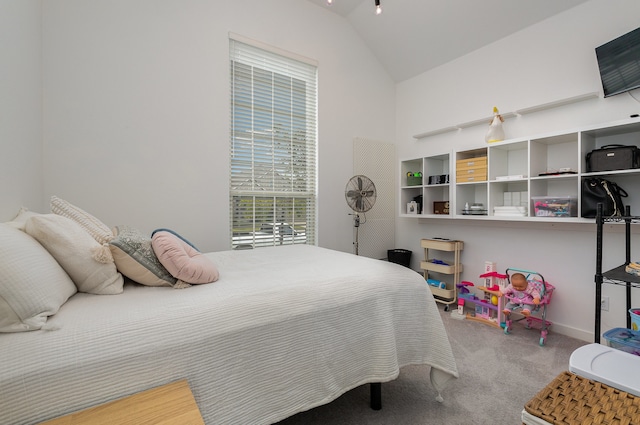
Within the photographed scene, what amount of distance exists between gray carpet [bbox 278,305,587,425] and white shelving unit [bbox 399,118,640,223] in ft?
3.72

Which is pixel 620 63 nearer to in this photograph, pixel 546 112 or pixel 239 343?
pixel 546 112

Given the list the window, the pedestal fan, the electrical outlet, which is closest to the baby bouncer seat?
the electrical outlet

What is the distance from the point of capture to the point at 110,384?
0.83 metres

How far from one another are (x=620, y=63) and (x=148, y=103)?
384 cm

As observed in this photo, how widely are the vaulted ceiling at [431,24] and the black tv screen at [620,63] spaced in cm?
67

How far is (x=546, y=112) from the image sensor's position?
2789 millimetres

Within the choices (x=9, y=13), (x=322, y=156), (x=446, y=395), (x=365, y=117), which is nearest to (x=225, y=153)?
(x=322, y=156)

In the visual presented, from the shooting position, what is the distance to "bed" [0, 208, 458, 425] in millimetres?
798

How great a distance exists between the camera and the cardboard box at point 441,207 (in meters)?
3.46

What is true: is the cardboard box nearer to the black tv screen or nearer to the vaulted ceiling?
the black tv screen

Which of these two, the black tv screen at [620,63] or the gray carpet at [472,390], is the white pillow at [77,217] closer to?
the gray carpet at [472,390]

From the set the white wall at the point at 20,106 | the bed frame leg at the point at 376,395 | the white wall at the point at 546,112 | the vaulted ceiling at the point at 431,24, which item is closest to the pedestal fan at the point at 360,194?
the white wall at the point at 546,112

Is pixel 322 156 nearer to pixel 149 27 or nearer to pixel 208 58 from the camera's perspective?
pixel 208 58

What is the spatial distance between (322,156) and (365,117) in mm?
939
